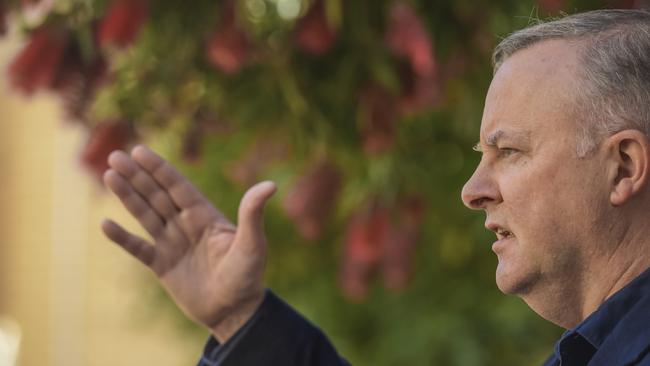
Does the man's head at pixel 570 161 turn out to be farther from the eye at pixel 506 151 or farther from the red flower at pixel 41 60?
the red flower at pixel 41 60

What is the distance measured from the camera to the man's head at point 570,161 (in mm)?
1341

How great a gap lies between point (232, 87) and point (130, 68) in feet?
0.73

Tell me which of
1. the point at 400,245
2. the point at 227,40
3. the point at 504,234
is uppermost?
the point at 227,40

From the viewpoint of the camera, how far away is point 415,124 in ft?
10.8

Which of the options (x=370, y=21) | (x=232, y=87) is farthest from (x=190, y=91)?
(x=370, y=21)

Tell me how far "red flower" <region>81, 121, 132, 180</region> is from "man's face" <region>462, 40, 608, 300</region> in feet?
4.02

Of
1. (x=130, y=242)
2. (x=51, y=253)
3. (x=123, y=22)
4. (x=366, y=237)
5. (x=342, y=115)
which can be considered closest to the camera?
(x=130, y=242)

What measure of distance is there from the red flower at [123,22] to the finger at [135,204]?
0.43 m

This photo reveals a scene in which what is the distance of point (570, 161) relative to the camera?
1350 millimetres

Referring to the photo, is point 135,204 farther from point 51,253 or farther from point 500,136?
point 51,253

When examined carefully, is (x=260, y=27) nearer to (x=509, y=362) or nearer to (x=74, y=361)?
(x=509, y=362)

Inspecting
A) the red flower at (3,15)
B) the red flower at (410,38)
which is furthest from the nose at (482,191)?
the red flower at (3,15)

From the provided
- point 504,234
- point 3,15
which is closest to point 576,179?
point 504,234

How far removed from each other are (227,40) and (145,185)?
1.84 ft
